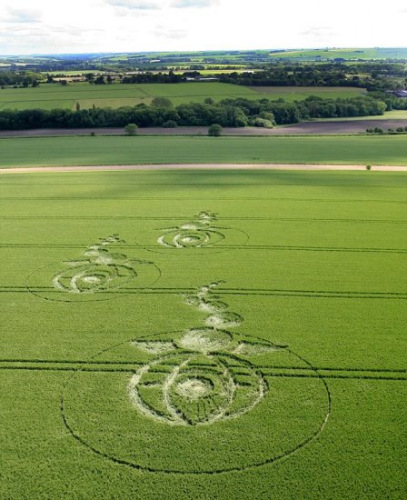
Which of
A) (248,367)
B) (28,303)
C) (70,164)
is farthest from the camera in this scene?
(70,164)

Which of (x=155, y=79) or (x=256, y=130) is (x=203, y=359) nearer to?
(x=256, y=130)

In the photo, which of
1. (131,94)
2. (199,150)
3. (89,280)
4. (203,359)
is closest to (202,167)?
(199,150)

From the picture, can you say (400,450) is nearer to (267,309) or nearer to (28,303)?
(267,309)

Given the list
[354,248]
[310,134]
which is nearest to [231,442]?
[354,248]

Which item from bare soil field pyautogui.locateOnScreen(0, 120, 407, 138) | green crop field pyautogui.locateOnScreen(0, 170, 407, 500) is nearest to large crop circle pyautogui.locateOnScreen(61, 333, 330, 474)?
green crop field pyautogui.locateOnScreen(0, 170, 407, 500)

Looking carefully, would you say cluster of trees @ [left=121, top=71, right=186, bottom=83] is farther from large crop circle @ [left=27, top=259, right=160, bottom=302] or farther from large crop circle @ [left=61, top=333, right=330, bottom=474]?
large crop circle @ [left=61, top=333, right=330, bottom=474]

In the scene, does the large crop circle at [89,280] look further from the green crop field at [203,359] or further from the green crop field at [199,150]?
the green crop field at [199,150]

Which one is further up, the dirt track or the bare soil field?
the bare soil field
